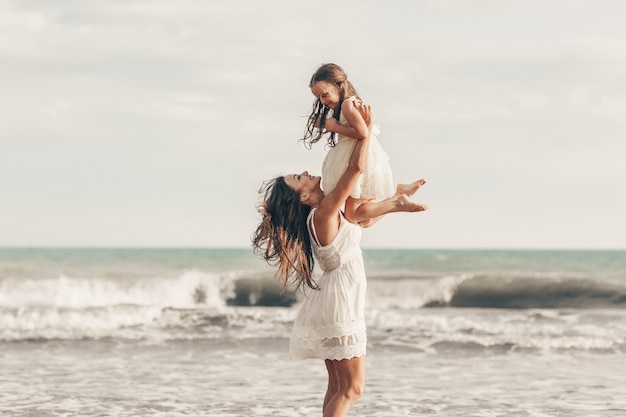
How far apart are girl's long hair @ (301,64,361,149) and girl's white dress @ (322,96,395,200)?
0.22ft

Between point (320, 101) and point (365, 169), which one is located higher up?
point (320, 101)

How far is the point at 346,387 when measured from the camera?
13.9 ft

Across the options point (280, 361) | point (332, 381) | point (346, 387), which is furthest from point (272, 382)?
point (346, 387)

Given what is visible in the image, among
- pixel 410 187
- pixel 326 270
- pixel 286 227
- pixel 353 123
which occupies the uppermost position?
pixel 353 123

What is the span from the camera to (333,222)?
13.5 feet

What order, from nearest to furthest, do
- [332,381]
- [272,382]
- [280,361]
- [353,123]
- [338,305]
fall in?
1. [353,123]
2. [338,305]
3. [332,381]
4. [272,382]
5. [280,361]

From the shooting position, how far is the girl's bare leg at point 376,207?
13.4ft

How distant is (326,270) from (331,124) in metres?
0.76

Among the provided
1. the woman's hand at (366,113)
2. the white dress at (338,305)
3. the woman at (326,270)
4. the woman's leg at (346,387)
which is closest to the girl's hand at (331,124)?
the woman's hand at (366,113)

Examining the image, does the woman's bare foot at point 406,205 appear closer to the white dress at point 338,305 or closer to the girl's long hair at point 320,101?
the white dress at point 338,305

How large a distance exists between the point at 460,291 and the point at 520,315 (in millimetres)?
6403

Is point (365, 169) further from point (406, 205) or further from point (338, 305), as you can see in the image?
point (338, 305)

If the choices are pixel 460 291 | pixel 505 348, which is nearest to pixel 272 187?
pixel 505 348

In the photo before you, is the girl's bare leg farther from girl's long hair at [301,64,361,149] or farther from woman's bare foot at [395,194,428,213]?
girl's long hair at [301,64,361,149]
